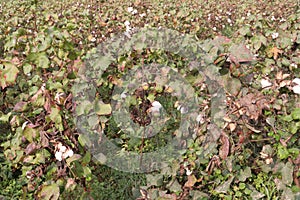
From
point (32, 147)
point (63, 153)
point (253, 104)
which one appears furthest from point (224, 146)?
point (32, 147)

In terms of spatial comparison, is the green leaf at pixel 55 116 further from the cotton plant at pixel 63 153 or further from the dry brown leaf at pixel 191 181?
the dry brown leaf at pixel 191 181

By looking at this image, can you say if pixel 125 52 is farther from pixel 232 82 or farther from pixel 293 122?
pixel 293 122

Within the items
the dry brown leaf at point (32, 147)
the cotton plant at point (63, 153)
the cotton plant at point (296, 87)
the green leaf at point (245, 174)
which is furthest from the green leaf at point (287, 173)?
the dry brown leaf at point (32, 147)

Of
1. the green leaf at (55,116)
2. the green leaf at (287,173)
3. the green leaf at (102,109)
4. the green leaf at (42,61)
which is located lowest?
the green leaf at (287,173)

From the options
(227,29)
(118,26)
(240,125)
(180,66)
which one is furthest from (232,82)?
(227,29)

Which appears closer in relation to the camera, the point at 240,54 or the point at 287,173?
the point at 240,54

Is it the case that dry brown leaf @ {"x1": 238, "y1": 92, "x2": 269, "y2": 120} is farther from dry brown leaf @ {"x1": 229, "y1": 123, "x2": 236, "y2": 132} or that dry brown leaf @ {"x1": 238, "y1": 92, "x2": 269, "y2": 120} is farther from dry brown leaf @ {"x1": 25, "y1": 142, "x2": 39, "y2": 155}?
dry brown leaf @ {"x1": 25, "y1": 142, "x2": 39, "y2": 155}

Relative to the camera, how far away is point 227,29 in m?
5.63

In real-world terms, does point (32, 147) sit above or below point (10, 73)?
below

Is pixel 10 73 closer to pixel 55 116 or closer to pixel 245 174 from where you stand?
pixel 55 116

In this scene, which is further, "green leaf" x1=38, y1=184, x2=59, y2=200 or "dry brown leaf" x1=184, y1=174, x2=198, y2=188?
"dry brown leaf" x1=184, y1=174, x2=198, y2=188

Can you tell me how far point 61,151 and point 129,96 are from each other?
1.69 feet

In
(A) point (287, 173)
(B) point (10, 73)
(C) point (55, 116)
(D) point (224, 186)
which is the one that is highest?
(B) point (10, 73)

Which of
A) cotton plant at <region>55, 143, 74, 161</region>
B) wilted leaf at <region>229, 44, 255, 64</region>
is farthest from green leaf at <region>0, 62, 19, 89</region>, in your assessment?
wilted leaf at <region>229, 44, 255, 64</region>
